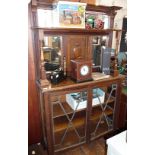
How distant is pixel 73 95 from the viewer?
1.91 meters

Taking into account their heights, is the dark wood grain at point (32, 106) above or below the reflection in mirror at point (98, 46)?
below

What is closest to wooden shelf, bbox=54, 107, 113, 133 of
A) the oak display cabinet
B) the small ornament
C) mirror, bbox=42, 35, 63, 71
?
the oak display cabinet

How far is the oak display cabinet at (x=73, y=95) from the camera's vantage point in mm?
1596

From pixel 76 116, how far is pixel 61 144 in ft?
1.27

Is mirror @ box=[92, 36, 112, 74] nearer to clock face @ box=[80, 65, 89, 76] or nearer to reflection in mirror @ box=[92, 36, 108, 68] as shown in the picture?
reflection in mirror @ box=[92, 36, 108, 68]

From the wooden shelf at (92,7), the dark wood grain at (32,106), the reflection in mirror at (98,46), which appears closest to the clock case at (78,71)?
the reflection in mirror at (98,46)

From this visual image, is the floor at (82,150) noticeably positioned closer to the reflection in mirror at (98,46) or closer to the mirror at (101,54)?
the mirror at (101,54)

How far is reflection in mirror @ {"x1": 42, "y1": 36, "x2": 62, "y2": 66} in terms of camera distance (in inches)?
68.2

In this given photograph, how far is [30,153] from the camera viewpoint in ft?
6.51

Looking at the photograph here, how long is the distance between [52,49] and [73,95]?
60 centimetres

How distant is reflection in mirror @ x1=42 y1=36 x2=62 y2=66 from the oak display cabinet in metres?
0.01

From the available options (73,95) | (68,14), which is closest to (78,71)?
(73,95)

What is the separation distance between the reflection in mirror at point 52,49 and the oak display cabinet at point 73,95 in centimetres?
1
